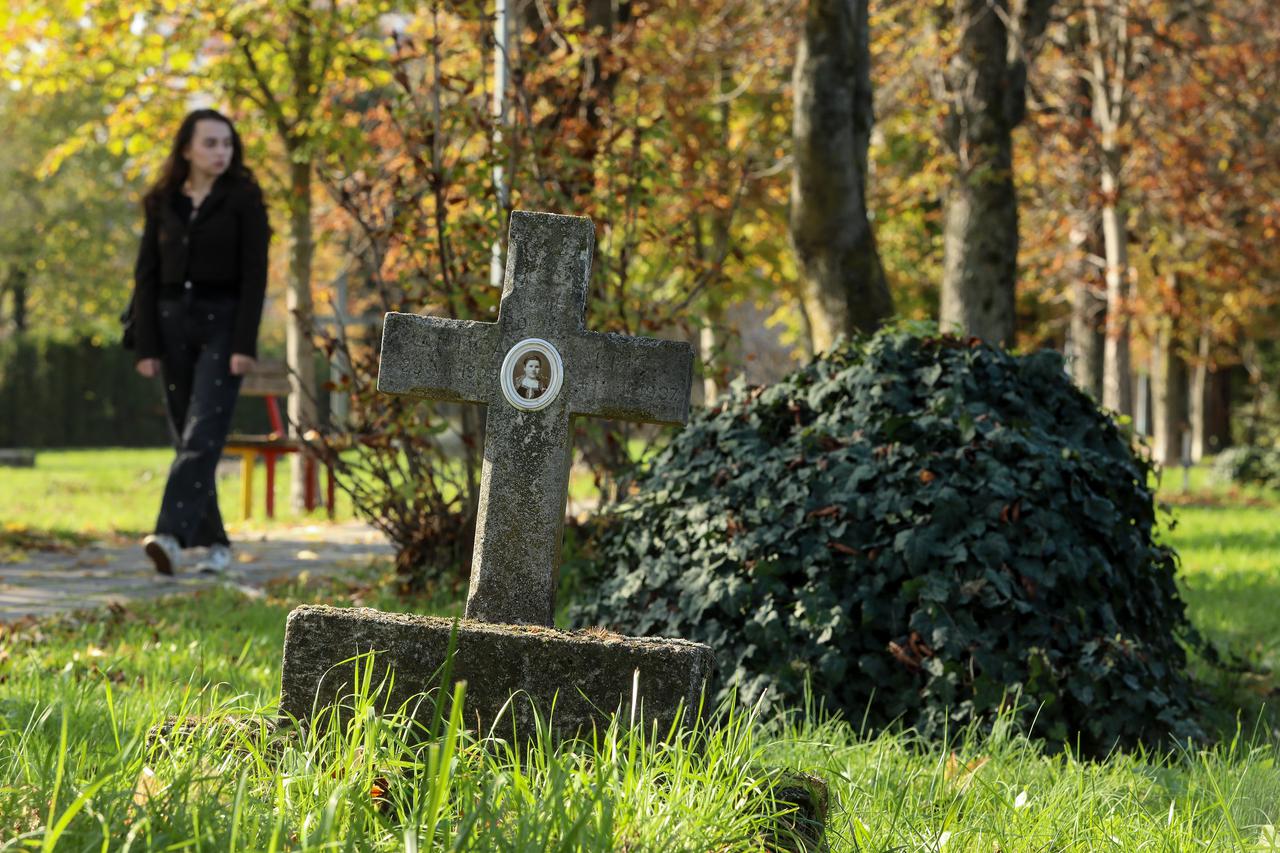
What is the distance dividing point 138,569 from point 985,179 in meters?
7.13

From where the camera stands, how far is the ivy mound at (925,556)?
4.39 m

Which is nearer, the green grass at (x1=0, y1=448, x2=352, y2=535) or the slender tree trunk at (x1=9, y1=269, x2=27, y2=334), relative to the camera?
the green grass at (x1=0, y1=448, x2=352, y2=535)

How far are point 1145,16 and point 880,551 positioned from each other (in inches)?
529

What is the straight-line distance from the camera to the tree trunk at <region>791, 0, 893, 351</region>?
343 inches

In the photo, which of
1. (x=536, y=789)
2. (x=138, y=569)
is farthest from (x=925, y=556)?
(x=138, y=569)

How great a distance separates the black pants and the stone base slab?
4.35m

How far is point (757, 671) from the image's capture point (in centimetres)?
453

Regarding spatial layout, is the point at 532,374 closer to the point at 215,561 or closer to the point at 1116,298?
the point at 215,561

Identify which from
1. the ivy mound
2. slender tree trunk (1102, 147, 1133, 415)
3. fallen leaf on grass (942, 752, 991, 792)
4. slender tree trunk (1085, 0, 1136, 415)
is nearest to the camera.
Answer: fallen leaf on grass (942, 752, 991, 792)

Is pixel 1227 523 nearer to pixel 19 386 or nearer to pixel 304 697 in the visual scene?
pixel 304 697

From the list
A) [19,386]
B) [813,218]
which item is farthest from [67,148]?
[19,386]

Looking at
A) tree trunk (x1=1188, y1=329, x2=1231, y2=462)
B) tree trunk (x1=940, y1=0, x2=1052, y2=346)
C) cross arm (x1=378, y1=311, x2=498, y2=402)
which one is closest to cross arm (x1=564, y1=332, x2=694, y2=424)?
cross arm (x1=378, y1=311, x2=498, y2=402)

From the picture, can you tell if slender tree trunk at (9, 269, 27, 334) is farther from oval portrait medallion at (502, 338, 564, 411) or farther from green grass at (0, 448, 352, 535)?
oval portrait medallion at (502, 338, 564, 411)

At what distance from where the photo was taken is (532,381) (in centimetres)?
352
